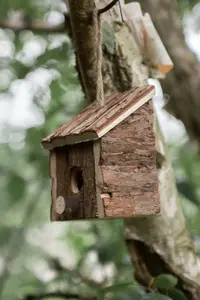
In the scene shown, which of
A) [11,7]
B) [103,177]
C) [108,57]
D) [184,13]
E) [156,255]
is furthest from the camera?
[184,13]

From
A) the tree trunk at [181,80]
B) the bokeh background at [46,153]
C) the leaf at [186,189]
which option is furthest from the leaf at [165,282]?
the tree trunk at [181,80]

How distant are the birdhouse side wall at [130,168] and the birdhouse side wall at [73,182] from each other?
0.02m

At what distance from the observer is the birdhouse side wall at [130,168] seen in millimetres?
733

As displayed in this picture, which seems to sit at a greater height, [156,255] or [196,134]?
[196,134]

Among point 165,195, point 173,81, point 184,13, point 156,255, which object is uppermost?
point 184,13

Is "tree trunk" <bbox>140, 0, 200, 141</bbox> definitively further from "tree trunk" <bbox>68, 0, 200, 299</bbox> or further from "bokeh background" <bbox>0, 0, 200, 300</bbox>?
"tree trunk" <bbox>68, 0, 200, 299</bbox>

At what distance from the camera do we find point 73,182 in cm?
79

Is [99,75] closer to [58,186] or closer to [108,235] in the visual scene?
[58,186]

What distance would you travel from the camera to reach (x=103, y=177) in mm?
730

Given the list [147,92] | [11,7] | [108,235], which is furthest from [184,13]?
[147,92]

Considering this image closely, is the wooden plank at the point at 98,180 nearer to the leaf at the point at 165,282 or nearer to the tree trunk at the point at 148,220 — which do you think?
the tree trunk at the point at 148,220

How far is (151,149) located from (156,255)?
13.6 inches

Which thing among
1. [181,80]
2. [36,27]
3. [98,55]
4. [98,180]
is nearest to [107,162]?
[98,180]

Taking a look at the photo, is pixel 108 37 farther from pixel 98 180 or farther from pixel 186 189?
pixel 186 189
